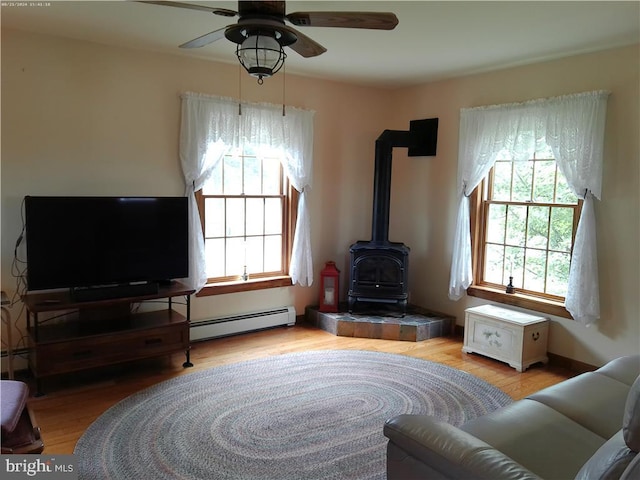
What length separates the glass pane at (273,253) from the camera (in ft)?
16.5

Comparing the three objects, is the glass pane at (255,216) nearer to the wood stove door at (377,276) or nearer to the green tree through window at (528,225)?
the wood stove door at (377,276)

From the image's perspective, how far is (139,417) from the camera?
310 cm

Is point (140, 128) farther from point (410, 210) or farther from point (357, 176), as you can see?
point (410, 210)

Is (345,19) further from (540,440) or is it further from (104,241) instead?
(104,241)

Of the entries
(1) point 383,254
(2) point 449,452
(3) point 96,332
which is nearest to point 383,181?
(1) point 383,254

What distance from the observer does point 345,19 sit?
7.66 feet

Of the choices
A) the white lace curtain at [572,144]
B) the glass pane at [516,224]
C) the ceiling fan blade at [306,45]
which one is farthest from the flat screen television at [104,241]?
the glass pane at [516,224]

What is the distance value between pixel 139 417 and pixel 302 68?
3.32 metres

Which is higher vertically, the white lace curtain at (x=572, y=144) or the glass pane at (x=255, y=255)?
the white lace curtain at (x=572, y=144)

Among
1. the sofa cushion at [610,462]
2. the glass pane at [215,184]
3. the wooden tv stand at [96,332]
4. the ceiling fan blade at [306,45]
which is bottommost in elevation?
the wooden tv stand at [96,332]

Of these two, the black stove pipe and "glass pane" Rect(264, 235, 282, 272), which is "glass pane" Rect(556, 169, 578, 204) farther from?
"glass pane" Rect(264, 235, 282, 272)

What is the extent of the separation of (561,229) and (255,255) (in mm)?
2836

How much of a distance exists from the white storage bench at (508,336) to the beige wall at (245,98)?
20 cm

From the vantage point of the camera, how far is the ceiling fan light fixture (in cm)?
235
